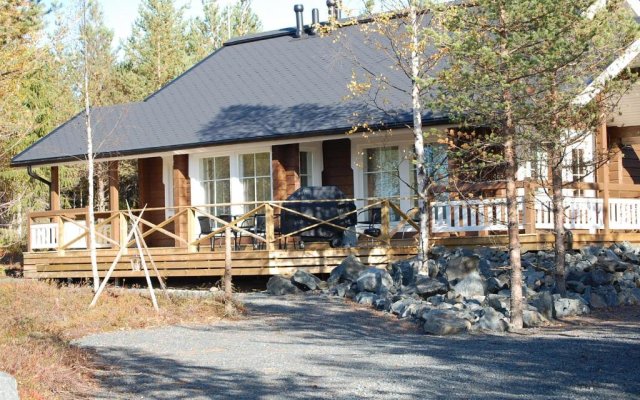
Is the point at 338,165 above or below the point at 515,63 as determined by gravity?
below

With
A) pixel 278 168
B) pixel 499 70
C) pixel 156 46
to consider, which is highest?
pixel 156 46

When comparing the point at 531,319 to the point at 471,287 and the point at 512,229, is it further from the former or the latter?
the point at 471,287

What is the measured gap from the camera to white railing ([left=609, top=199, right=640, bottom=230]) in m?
17.7

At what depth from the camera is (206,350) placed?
10578mm

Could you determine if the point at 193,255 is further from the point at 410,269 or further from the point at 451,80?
the point at 451,80

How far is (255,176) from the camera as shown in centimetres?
2073

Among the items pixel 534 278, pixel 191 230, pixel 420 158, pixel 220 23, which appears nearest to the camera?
pixel 534 278

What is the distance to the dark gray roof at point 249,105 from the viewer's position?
1897cm

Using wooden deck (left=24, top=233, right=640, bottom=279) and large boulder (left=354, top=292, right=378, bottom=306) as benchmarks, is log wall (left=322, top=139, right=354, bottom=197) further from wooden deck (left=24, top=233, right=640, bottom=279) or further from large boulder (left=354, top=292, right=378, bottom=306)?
large boulder (left=354, top=292, right=378, bottom=306)

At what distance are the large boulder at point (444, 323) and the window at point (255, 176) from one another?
918cm

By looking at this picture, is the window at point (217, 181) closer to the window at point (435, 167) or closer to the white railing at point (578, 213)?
the window at point (435, 167)

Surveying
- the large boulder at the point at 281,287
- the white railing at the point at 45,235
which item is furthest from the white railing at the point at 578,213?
the white railing at the point at 45,235

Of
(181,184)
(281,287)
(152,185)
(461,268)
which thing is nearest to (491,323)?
(461,268)

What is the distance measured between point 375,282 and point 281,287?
1943mm
